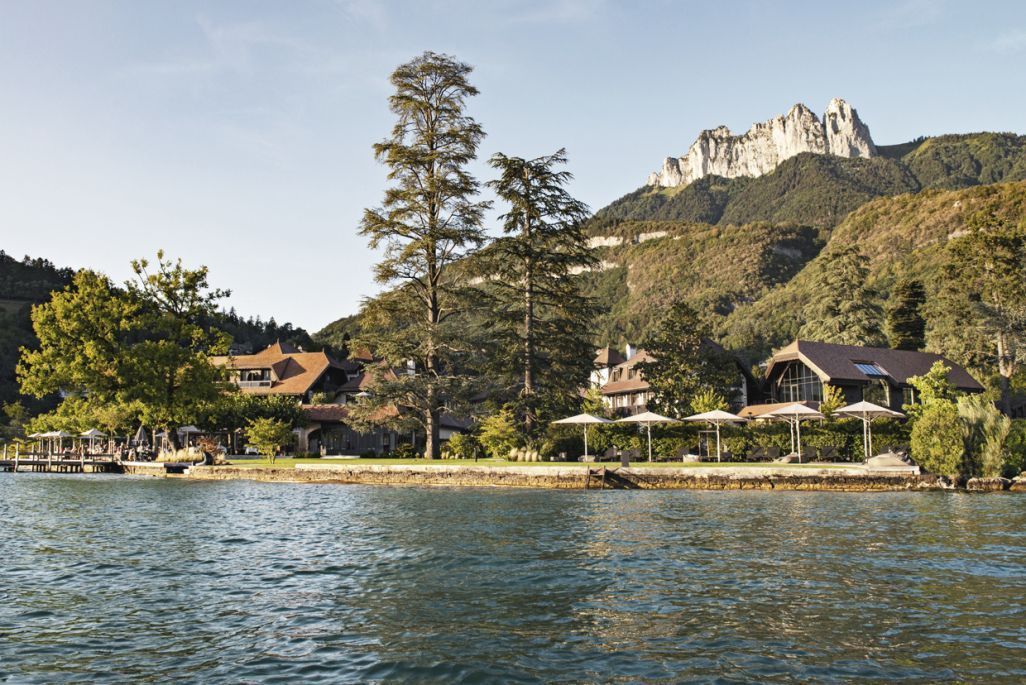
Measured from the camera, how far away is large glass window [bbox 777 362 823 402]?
63469 millimetres

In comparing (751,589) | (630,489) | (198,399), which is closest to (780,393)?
(630,489)

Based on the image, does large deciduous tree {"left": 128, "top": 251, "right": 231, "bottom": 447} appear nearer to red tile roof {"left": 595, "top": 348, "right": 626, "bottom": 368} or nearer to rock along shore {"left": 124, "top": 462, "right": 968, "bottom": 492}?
rock along shore {"left": 124, "top": 462, "right": 968, "bottom": 492}

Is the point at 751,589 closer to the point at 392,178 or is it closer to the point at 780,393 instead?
the point at 392,178

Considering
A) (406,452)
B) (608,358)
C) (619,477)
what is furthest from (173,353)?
(608,358)

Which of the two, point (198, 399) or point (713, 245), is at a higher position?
point (713, 245)

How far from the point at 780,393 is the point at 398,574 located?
5893 centimetres

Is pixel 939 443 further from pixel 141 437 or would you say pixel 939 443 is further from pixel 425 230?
pixel 141 437

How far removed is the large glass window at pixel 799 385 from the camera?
63469mm

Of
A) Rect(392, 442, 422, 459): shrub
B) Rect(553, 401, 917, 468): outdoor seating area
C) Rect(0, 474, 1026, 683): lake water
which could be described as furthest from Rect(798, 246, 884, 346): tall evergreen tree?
Rect(0, 474, 1026, 683): lake water

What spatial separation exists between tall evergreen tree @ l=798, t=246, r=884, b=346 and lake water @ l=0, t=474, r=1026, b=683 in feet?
209

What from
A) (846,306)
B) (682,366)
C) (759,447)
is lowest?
(759,447)

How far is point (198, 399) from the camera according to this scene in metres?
53.0

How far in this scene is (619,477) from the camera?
33.9 meters

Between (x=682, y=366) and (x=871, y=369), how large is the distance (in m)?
A: 21.4
